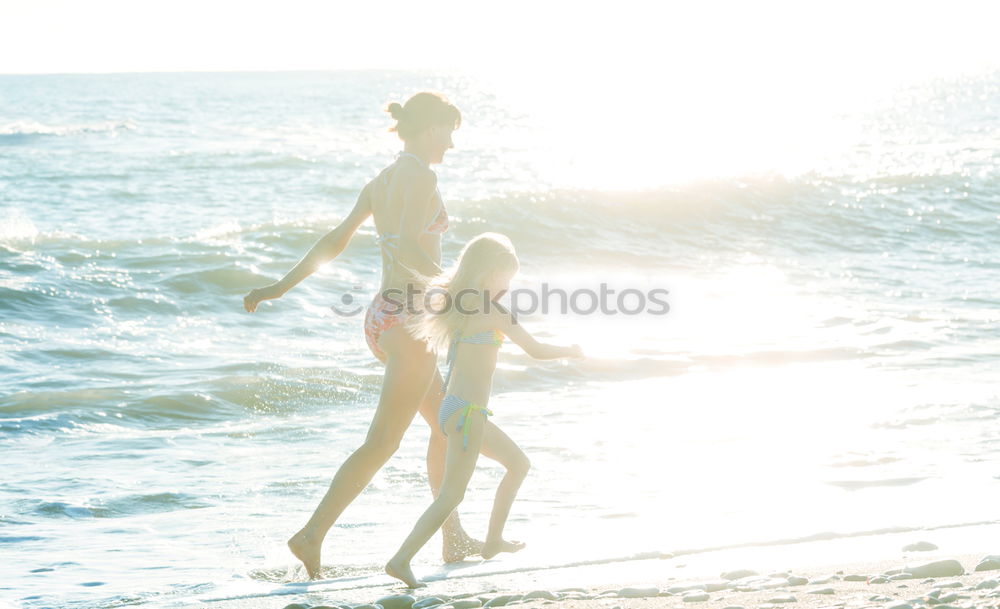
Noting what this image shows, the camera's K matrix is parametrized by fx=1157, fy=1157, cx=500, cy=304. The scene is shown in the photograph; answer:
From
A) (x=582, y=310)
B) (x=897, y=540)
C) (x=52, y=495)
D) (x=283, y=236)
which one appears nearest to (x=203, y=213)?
(x=283, y=236)

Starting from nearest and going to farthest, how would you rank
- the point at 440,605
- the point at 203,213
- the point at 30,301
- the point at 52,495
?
the point at 440,605 < the point at 52,495 < the point at 30,301 < the point at 203,213

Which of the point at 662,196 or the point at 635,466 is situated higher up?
the point at 662,196

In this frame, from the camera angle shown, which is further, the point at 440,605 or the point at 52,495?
the point at 52,495

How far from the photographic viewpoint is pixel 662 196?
21.5 m

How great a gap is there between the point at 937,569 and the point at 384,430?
7.07 feet

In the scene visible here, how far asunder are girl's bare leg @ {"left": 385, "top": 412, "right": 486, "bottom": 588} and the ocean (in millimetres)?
427

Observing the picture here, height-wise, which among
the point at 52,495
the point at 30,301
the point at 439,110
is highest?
the point at 439,110

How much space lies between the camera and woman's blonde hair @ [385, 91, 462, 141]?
4.68 metres

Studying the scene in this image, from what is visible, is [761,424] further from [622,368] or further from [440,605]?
[440,605]

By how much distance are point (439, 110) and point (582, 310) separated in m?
9.05

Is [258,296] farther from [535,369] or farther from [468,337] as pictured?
[535,369]

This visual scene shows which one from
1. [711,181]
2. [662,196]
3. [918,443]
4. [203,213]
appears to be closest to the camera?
[918,443]

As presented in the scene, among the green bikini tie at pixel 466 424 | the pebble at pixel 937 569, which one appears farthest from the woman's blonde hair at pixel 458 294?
the pebble at pixel 937 569

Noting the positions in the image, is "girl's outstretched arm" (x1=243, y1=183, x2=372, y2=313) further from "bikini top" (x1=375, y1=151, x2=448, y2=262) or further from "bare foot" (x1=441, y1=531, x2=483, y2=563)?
"bare foot" (x1=441, y1=531, x2=483, y2=563)
